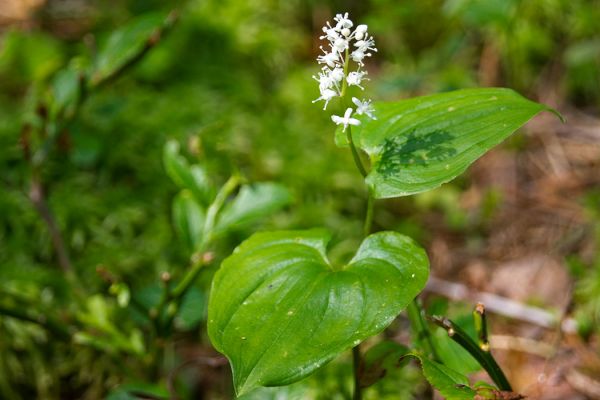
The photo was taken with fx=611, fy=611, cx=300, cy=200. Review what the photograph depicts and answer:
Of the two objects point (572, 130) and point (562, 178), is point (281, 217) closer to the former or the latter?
point (562, 178)

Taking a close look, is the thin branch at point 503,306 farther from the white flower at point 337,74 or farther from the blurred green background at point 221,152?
the white flower at point 337,74

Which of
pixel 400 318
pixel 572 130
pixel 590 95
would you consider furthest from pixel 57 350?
pixel 590 95

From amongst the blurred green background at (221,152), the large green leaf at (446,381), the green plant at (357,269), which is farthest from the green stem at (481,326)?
the blurred green background at (221,152)

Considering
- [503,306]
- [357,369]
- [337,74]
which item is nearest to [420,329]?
[357,369]

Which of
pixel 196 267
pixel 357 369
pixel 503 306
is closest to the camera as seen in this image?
pixel 357 369

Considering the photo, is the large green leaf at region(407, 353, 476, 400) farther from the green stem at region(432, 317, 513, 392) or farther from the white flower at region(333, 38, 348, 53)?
the white flower at region(333, 38, 348, 53)

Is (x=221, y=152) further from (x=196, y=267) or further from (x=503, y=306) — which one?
(x=503, y=306)
